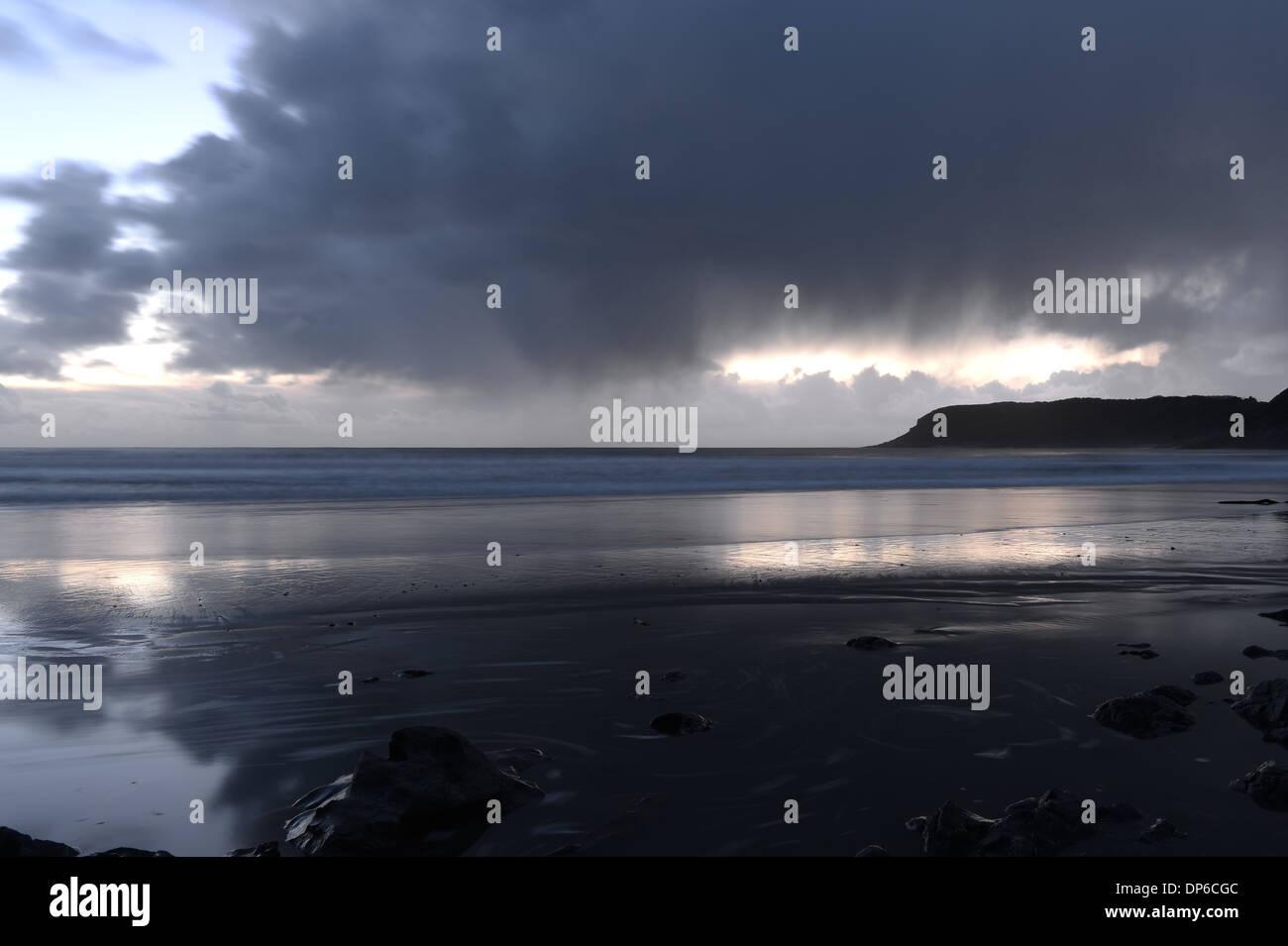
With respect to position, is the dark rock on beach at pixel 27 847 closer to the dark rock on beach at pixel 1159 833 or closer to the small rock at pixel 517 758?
the small rock at pixel 517 758

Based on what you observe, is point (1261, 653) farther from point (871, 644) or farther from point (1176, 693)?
point (871, 644)

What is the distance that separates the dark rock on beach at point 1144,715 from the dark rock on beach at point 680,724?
285cm

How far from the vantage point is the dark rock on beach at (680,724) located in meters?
5.33

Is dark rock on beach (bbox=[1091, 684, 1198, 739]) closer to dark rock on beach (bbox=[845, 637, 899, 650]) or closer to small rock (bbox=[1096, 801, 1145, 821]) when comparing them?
small rock (bbox=[1096, 801, 1145, 821])

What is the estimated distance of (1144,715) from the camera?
528cm

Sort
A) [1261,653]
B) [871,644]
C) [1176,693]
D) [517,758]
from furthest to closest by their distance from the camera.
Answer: [871,644] < [1261,653] < [1176,693] < [517,758]

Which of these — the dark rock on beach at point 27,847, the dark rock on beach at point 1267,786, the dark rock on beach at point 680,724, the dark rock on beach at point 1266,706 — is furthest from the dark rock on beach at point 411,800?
the dark rock on beach at point 1266,706

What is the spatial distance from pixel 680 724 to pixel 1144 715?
3.27m

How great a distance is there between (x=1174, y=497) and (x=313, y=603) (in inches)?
1271

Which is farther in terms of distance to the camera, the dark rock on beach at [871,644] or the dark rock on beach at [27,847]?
the dark rock on beach at [871,644]

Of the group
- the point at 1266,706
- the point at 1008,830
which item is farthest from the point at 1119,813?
the point at 1266,706
